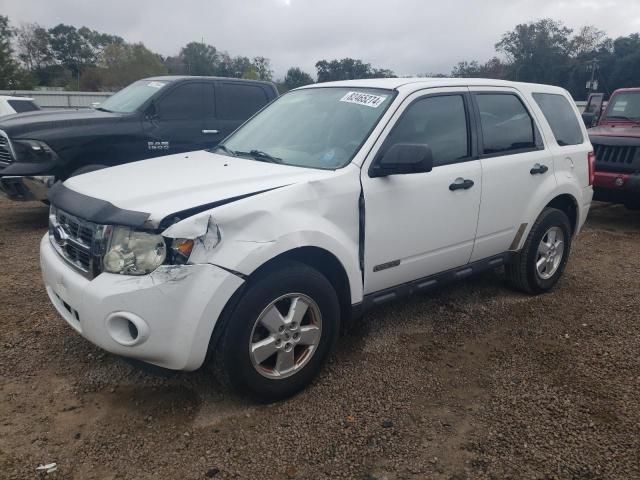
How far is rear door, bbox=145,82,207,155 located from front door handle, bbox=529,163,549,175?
15.0 ft

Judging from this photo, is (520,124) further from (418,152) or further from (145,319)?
(145,319)

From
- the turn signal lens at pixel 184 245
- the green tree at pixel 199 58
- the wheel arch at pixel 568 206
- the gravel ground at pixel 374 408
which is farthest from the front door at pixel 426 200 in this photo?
the green tree at pixel 199 58

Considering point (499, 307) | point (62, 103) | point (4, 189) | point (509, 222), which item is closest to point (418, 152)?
point (509, 222)

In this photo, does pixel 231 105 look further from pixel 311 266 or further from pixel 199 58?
pixel 199 58

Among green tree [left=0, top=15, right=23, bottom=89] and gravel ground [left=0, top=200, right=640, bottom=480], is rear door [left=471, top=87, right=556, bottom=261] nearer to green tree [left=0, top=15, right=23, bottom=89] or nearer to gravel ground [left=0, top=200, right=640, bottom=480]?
gravel ground [left=0, top=200, right=640, bottom=480]

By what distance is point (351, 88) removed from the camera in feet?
12.4

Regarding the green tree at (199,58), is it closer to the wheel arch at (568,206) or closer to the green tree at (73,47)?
the green tree at (73,47)

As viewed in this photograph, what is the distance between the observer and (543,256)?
4.62m

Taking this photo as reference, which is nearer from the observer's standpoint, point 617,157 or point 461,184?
point 461,184

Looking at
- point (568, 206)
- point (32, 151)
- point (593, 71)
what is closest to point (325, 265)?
point (568, 206)

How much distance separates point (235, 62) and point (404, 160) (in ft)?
219

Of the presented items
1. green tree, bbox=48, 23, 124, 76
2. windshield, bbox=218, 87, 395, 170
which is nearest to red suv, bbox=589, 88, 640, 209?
windshield, bbox=218, 87, 395, 170

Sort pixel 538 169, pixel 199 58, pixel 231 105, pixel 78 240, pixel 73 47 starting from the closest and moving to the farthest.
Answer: pixel 78 240
pixel 538 169
pixel 231 105
pixel 199 58
pixel 73 47

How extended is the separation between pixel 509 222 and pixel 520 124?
2.71ft
